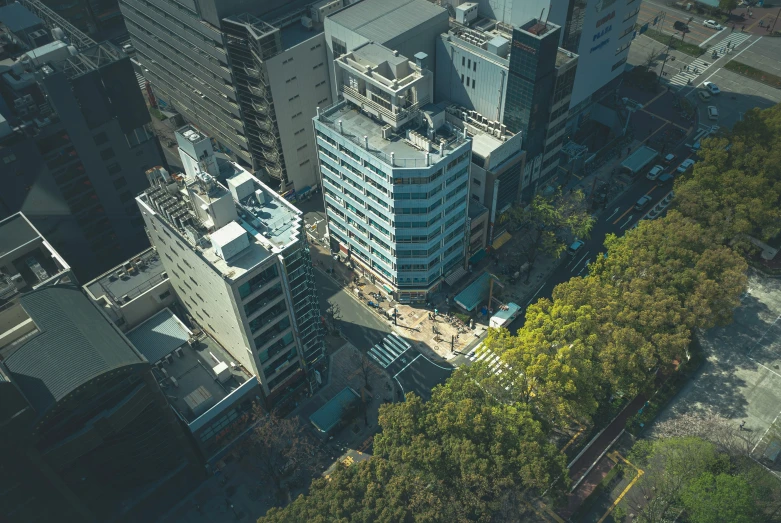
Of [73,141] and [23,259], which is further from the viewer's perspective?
[73,141]

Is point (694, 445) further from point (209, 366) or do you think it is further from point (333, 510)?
point (209, 366)

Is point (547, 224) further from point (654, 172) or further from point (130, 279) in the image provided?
point (130, 279)

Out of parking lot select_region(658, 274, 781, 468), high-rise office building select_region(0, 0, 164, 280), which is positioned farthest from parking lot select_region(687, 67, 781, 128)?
high-rise office building select_region(0, 0, 164, 280)

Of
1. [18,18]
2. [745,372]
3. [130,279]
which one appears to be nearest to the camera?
[130,279]

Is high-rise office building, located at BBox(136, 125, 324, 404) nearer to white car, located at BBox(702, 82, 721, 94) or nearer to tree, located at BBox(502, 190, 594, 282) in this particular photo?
tree, located at BBox(502, 190, 594, 282)

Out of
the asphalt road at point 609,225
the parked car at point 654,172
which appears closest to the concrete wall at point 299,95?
the asphalt road at point 609,225

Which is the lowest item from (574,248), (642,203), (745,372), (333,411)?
(745,372)

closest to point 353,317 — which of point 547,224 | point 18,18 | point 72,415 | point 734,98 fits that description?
point 547,224
